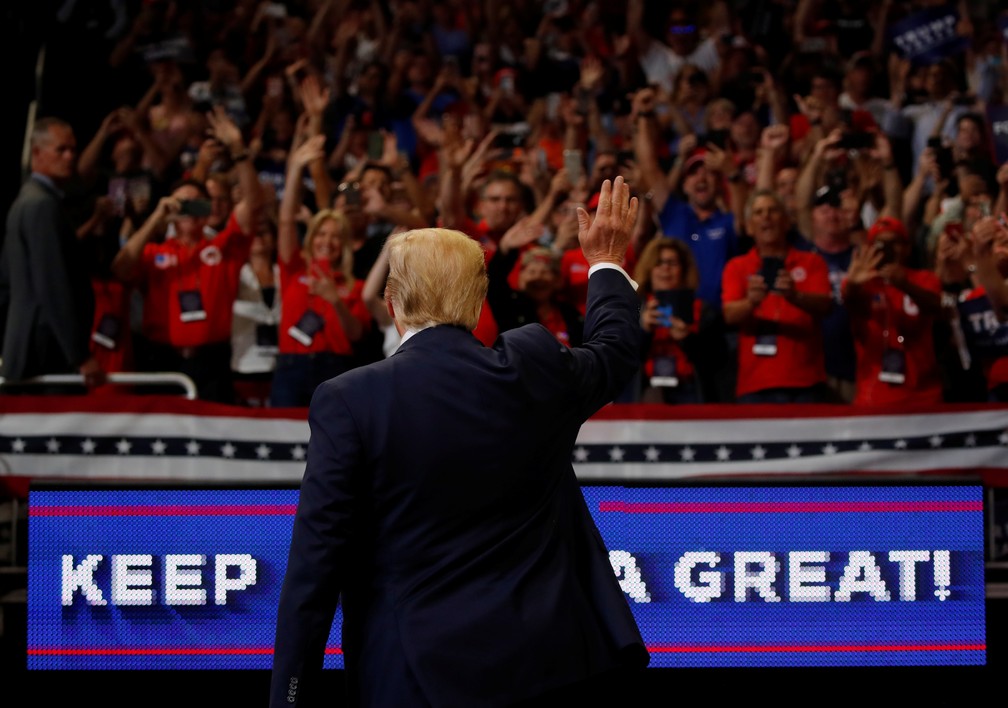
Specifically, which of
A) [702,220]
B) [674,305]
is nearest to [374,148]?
[702,220]

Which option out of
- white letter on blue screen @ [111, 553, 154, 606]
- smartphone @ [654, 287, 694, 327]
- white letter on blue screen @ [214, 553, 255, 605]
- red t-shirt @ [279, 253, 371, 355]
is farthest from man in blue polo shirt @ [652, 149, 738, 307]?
white letter on blue screen @ [111, 553, 154, 606]

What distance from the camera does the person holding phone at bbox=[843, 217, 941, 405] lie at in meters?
7.21

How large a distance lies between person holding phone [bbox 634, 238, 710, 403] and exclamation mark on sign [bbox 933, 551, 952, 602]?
7.33 ft

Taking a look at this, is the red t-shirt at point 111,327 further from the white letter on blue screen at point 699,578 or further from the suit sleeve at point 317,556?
the suit sleeve at point 317,556

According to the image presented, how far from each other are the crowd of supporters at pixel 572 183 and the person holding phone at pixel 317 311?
15 millimetres

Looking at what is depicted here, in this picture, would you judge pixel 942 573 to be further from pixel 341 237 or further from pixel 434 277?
pixel 341 237

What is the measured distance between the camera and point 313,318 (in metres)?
7.31

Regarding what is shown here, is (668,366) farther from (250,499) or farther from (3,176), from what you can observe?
(3,176)

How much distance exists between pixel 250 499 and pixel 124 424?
4.93 ft

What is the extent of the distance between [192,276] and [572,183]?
2298mm

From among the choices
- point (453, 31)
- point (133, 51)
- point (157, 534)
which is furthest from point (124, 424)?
point (453, 31)

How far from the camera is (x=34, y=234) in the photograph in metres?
7.16

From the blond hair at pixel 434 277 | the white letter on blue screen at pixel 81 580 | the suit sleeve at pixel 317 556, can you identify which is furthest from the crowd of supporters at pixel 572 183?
the suit sleeve at pixel 317 556

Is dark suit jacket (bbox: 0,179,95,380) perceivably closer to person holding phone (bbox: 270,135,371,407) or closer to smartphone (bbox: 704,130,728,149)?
person holding phone (bbox: 270,135,371,407)
